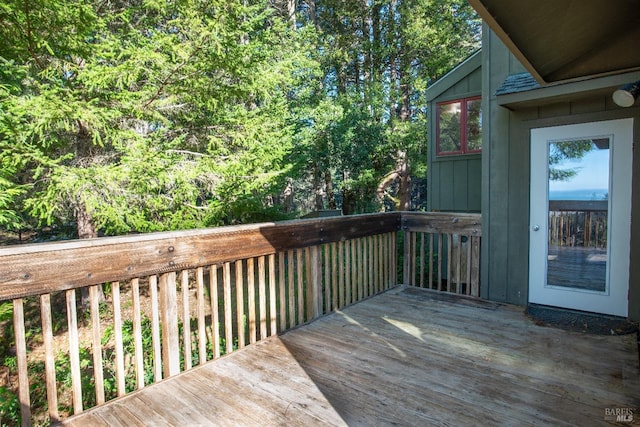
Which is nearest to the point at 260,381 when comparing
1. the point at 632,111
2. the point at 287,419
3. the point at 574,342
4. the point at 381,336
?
the point at 287,419

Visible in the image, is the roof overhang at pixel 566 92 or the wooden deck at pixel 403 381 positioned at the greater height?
the roof overhang at pixel 566 92

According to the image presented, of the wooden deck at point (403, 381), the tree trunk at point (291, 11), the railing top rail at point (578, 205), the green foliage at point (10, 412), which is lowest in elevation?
the green foliage at point (10, 412)

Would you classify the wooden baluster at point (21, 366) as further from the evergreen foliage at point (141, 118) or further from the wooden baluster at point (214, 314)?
the evergreen foliage at point (141, 118)

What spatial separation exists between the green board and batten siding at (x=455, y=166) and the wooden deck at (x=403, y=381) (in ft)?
9.57

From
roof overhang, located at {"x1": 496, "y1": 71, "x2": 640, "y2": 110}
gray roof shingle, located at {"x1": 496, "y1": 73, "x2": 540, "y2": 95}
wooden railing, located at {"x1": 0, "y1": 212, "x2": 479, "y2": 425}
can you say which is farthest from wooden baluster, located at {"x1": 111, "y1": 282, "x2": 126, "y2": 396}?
gray roof shingle, located at {"x1": 496, "y1": 73, "x2": 540, "y2": 95}

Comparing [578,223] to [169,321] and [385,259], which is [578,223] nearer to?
[385,259]

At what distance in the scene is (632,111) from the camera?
3.43 m

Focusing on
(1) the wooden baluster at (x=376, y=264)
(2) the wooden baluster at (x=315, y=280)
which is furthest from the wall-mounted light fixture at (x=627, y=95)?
(1) the wooden baluster at (x=376, y=264)

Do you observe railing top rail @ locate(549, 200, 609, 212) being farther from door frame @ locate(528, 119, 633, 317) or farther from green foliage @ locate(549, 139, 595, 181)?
green foliage @ locate(549, 139, 595, 181)

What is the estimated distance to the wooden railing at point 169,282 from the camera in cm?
196

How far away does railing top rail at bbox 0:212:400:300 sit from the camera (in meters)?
1.85

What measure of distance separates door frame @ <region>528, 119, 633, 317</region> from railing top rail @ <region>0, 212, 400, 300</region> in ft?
7.83

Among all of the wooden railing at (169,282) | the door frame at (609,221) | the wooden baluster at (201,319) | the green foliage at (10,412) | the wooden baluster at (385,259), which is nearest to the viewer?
the wooden railing at (169,282)

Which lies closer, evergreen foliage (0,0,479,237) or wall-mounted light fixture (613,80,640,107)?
wall-mounted light fixture (613,80,640,107)
